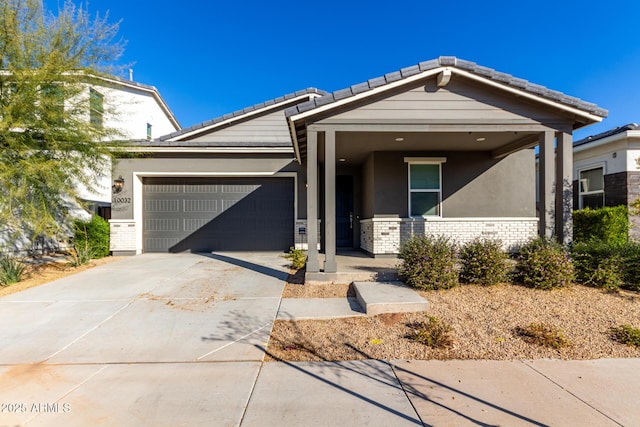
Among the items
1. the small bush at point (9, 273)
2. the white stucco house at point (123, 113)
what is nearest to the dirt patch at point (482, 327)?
the small bush at point (9, 273)

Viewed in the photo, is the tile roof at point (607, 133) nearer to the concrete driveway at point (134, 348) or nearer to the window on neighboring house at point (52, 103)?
the concrete driveway at point (134, 348)

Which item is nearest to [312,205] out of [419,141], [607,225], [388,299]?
[388,299]

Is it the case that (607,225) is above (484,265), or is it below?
above

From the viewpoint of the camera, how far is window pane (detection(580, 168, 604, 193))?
359 inches

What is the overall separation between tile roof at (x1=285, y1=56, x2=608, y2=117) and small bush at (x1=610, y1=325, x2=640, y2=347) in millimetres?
3864

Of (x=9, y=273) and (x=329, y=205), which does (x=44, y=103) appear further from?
(x=329, y=205)

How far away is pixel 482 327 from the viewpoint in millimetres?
3918

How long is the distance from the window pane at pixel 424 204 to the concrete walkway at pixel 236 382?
5225 millimetres

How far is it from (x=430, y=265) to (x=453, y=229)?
342cm

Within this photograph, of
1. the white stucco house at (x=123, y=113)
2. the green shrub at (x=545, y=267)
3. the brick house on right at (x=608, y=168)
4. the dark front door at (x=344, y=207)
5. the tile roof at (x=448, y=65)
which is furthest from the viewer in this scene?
the dark front door at (x=344, y=207)

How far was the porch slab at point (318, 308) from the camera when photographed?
14.2ft

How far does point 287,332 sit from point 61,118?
6013mm

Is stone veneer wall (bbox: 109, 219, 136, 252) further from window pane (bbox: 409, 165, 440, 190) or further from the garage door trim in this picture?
window pane (bbox: 409, 165, 440, 190)

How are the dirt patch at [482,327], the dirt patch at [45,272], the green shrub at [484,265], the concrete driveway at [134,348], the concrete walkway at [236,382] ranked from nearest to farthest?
the concrete walkway at [236,382], the concrete driveway at [134,348], the dirt patch at [482,327], the green shrub at [484,265], the dirt patch at [45,272]
